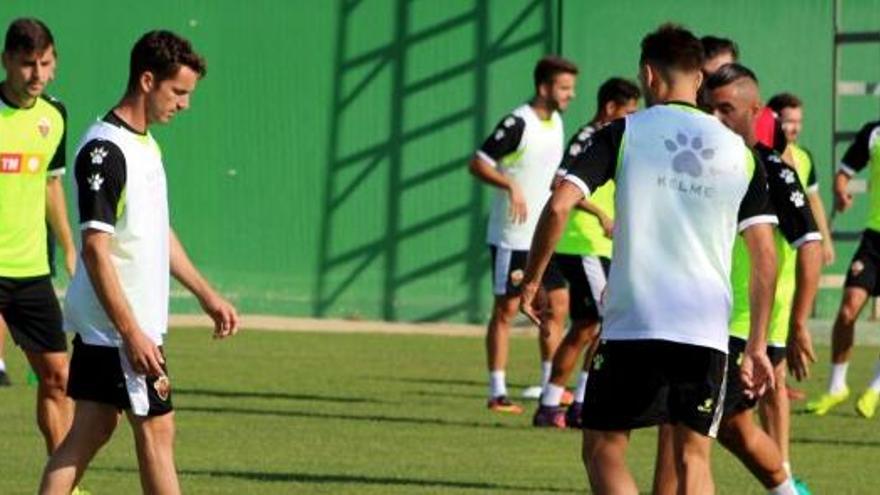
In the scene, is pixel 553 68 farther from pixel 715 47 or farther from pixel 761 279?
pixel 761 279

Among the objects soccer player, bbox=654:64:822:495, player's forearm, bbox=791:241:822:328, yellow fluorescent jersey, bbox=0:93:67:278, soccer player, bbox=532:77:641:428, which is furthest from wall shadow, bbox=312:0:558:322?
player's forearm, bbox=791:241:822:328

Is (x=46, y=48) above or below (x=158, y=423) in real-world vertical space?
above

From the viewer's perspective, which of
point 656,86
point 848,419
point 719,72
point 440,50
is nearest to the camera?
point 656,86

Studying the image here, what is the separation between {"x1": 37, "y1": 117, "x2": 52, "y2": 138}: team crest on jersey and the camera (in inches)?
544

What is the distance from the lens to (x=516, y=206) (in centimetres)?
1886

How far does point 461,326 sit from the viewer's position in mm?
28938

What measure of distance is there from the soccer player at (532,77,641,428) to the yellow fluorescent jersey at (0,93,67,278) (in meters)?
4.26

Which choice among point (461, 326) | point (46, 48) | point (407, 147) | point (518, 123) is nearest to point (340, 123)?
point (407, 147)

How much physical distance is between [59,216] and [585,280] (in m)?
5.06

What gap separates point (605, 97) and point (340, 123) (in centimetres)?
1156

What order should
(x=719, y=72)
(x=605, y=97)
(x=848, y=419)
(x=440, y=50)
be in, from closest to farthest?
(x=719, y=72) → (x=605, y=97) → (x=848, y=419) → (x=440, y=50)

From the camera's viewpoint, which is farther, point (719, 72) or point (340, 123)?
point (340, 123)

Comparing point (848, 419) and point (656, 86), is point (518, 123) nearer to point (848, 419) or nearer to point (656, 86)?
point (848, 419)

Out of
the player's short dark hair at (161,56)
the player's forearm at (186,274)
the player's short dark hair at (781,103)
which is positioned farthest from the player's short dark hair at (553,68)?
the player's short dark hair at (161,56)
